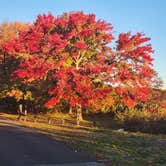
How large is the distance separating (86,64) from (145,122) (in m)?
9.97

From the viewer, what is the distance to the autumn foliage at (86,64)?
113 ft

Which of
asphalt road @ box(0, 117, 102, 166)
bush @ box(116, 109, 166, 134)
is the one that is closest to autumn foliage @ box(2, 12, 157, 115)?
bush @ box(116, 109, 166, 134)

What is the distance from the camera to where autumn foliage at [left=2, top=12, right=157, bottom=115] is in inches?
1361

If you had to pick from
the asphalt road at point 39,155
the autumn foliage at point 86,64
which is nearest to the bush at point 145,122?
the autumn foliage at point 86,64

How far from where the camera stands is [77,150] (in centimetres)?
1538

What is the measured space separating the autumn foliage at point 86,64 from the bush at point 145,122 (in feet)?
14.8

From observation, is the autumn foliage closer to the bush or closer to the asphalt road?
the bush

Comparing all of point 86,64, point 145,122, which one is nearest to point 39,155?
point 145,122

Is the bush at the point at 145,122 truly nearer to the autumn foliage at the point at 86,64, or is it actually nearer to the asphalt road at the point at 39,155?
the autumn foliage at the point at 86,64

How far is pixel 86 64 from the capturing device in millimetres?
36312

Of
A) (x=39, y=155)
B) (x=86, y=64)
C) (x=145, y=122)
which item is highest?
(x=86, y=64)

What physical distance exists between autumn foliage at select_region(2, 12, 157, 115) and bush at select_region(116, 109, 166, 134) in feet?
14.8

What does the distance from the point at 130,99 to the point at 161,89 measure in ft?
45.4

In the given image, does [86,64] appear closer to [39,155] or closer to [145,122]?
[145,122]
